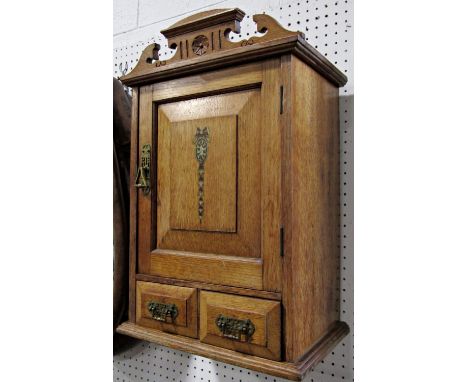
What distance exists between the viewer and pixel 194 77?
36.5 inches

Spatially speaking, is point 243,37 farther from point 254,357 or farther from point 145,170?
point 254,357

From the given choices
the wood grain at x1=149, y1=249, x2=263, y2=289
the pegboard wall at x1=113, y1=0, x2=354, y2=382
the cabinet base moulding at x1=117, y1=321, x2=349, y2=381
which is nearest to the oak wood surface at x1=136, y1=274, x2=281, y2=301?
the wood grain at x1=149, y1=249, x2=263, y2=289

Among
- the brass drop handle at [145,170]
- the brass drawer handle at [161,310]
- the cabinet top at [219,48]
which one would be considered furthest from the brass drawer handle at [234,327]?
the cabinet top at [219,48]

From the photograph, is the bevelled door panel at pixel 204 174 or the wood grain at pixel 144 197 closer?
the bevelled door panel at pixel 204 174

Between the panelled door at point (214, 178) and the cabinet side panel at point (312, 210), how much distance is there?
4cm

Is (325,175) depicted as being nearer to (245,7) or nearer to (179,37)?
(179,37)

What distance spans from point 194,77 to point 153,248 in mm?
417

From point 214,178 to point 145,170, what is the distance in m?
0.20

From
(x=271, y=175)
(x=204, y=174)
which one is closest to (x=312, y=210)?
(x=271, y=175)

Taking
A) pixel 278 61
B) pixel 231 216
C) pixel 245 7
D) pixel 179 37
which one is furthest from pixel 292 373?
pixel 245 7

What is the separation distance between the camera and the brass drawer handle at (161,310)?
36.8 inches

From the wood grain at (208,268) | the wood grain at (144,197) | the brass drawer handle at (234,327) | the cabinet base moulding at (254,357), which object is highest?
the wood grain at (144,197)

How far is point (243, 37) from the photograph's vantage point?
3.85 ft

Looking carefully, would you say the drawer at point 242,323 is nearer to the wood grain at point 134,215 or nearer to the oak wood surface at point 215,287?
the oak wood surface at point 215,287
